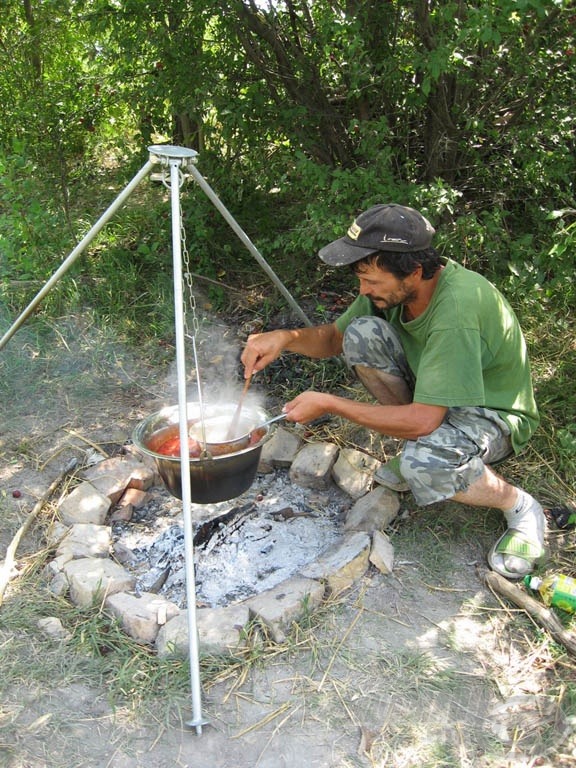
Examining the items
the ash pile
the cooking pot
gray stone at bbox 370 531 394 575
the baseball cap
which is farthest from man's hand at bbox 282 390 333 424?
the ash pile

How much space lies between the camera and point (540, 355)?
4.21m

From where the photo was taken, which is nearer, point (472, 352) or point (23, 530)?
point (472, 352)

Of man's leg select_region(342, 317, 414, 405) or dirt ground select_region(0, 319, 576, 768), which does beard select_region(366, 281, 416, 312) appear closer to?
man's leg select_region(342, 317, 414, 405)

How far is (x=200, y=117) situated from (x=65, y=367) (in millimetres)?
1795

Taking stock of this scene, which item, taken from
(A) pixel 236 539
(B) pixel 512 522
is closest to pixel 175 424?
(A) pixel 236 539

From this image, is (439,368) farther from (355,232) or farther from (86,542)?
(86,542)

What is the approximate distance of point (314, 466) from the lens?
12.0 feet

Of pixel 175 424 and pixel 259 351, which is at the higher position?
pixel 259 351

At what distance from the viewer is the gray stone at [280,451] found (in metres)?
3.81

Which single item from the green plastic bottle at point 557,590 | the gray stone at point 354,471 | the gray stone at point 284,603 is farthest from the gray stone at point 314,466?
the green plastic bottle at point 557,590

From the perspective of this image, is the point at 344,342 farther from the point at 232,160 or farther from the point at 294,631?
the point at 232,160

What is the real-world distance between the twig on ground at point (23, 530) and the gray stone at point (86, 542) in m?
0.19

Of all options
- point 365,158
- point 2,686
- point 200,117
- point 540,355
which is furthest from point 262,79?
point 2,686

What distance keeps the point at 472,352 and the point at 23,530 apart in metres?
2.09
